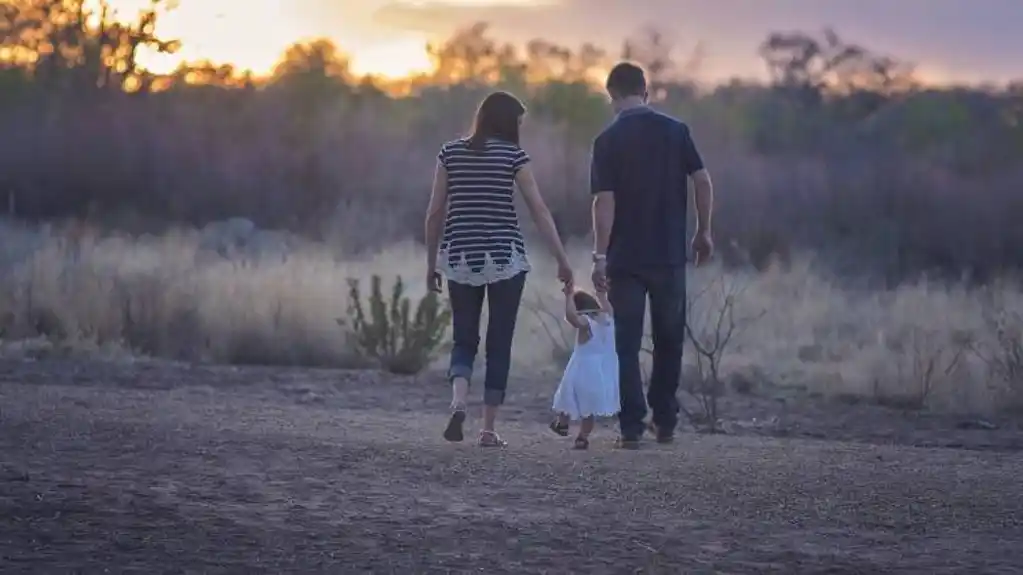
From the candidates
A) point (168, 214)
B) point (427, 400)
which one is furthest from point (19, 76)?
point (427, 400)

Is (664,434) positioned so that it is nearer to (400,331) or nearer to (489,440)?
(489,440)

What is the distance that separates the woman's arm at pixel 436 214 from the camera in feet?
26.8

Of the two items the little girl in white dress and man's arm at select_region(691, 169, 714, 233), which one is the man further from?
the little girl in white dress

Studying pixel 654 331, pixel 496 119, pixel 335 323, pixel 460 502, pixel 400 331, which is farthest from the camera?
pixel 335 323

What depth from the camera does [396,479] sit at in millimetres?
6895

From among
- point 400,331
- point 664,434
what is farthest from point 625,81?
point 400,331

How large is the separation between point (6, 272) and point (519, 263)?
11.1m

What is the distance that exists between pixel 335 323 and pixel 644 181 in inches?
297

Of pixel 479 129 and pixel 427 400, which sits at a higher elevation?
pixel 479 129

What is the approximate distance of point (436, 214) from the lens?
8258 millimetres

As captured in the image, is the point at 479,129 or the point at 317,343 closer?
the point at 479,129

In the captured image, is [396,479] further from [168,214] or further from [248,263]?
[168,214]

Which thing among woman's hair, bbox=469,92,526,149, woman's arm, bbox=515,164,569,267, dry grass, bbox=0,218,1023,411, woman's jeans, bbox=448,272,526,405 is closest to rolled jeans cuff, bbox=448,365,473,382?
woman's jeans, bbox=448,272,526,405

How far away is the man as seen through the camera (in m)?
8.43
